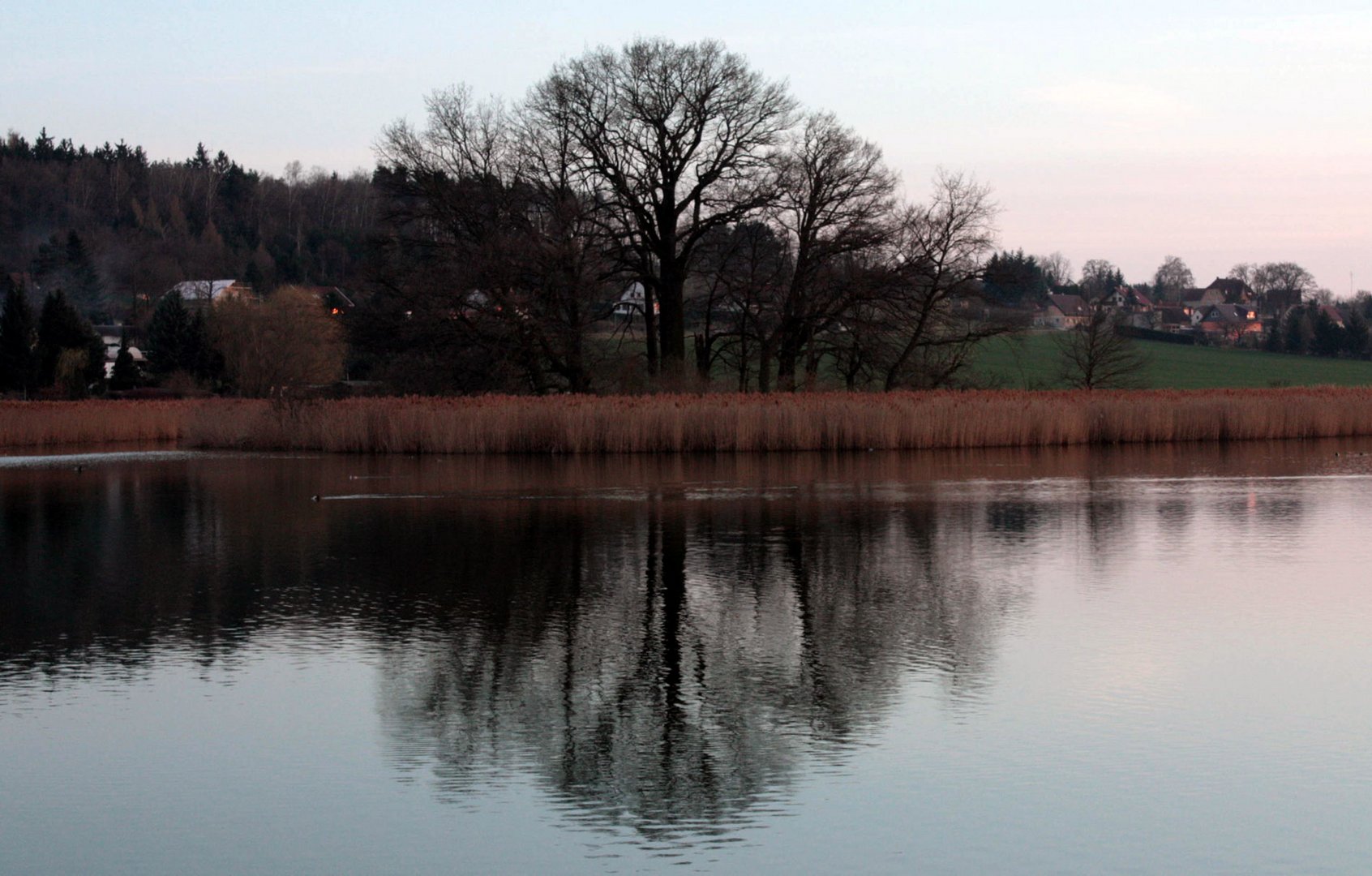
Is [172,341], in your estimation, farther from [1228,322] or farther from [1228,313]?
[1228,313]

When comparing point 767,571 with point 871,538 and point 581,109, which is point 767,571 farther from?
point 581,109

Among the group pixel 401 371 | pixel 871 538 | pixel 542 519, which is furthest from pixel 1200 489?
pixel 401 371

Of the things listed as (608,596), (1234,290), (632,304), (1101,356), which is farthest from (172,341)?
(1234,290)

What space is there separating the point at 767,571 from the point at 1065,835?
7.29 metres

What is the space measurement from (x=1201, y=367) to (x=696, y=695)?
3180 inches

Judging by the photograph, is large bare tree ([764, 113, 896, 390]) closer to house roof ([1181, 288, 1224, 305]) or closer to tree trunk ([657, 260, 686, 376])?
tree trunk ([657, 260, 686, 376])

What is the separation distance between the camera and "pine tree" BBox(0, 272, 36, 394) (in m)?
66.5

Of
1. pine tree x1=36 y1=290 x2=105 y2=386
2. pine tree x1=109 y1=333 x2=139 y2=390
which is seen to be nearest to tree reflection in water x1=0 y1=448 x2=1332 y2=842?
pine tree x1=36 y1=290 x2=105 y2=386

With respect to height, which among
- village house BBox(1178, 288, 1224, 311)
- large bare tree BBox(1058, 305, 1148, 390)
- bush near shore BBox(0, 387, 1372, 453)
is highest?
village house BBox(1178, 288, 1224, 311)

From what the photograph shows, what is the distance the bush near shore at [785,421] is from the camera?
100 ft

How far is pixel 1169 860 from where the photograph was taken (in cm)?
541

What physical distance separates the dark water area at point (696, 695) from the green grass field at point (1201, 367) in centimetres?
4730

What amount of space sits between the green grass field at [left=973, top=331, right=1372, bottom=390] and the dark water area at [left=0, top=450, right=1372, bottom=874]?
4730 centimetres

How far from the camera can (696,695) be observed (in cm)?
812
